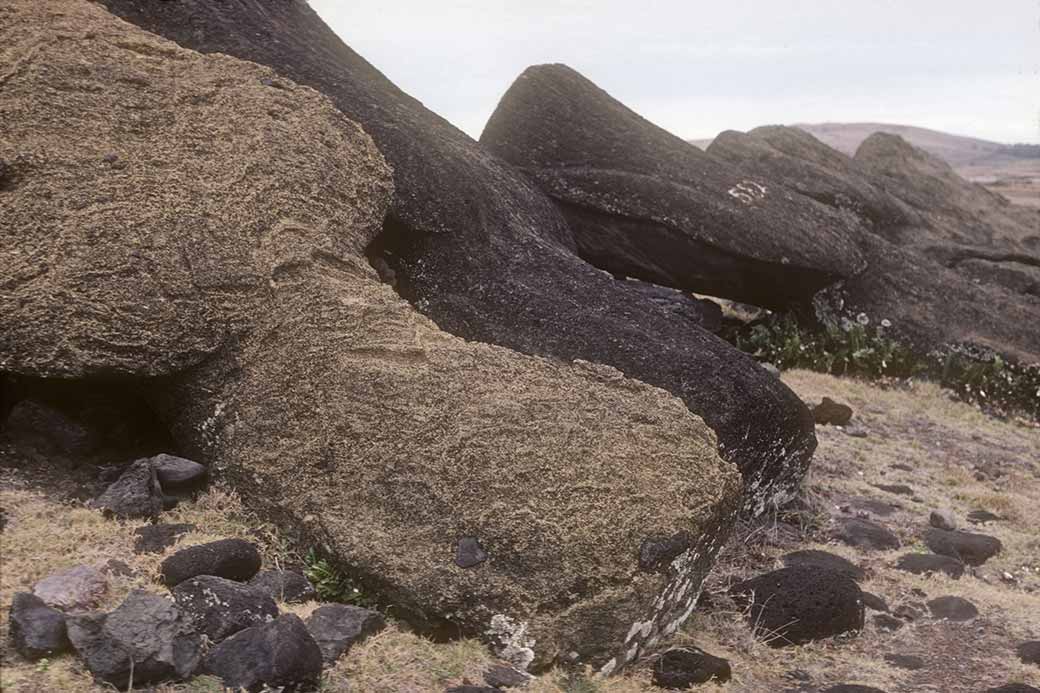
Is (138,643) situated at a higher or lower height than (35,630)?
higher

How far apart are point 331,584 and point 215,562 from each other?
721 mm

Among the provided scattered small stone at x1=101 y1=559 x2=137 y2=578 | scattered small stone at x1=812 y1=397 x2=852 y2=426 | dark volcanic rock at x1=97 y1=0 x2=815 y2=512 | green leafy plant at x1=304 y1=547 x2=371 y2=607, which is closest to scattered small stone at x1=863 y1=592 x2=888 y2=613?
dark volcanic rock at x1=97 y1=0 x2=815 y2=512

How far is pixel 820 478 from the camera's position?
11570 mm

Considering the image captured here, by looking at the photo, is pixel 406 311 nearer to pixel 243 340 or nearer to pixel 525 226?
pixel 243 340

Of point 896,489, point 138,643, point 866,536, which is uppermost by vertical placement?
point 896,489

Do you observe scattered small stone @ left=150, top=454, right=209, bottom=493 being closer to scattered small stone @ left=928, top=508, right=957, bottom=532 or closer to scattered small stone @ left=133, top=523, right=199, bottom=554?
scattered small stone @ left=133, top=523, right=199, bottom=554

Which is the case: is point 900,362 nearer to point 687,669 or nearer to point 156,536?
point 687,669

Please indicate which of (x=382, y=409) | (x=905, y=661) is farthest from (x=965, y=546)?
(x=382, y=409)

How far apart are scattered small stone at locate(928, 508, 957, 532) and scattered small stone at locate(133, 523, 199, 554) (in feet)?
22.8

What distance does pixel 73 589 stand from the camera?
5.92m

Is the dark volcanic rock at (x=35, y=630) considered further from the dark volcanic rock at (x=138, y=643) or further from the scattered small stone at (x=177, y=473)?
the scattered small stone at (x=177, y=473)

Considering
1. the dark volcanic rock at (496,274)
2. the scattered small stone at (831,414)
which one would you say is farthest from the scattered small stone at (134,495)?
the scattered small stone at (831,414)

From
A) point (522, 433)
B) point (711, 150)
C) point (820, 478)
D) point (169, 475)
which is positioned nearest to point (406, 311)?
point (522, 433)

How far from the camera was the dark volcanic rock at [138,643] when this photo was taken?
5.35 meters
